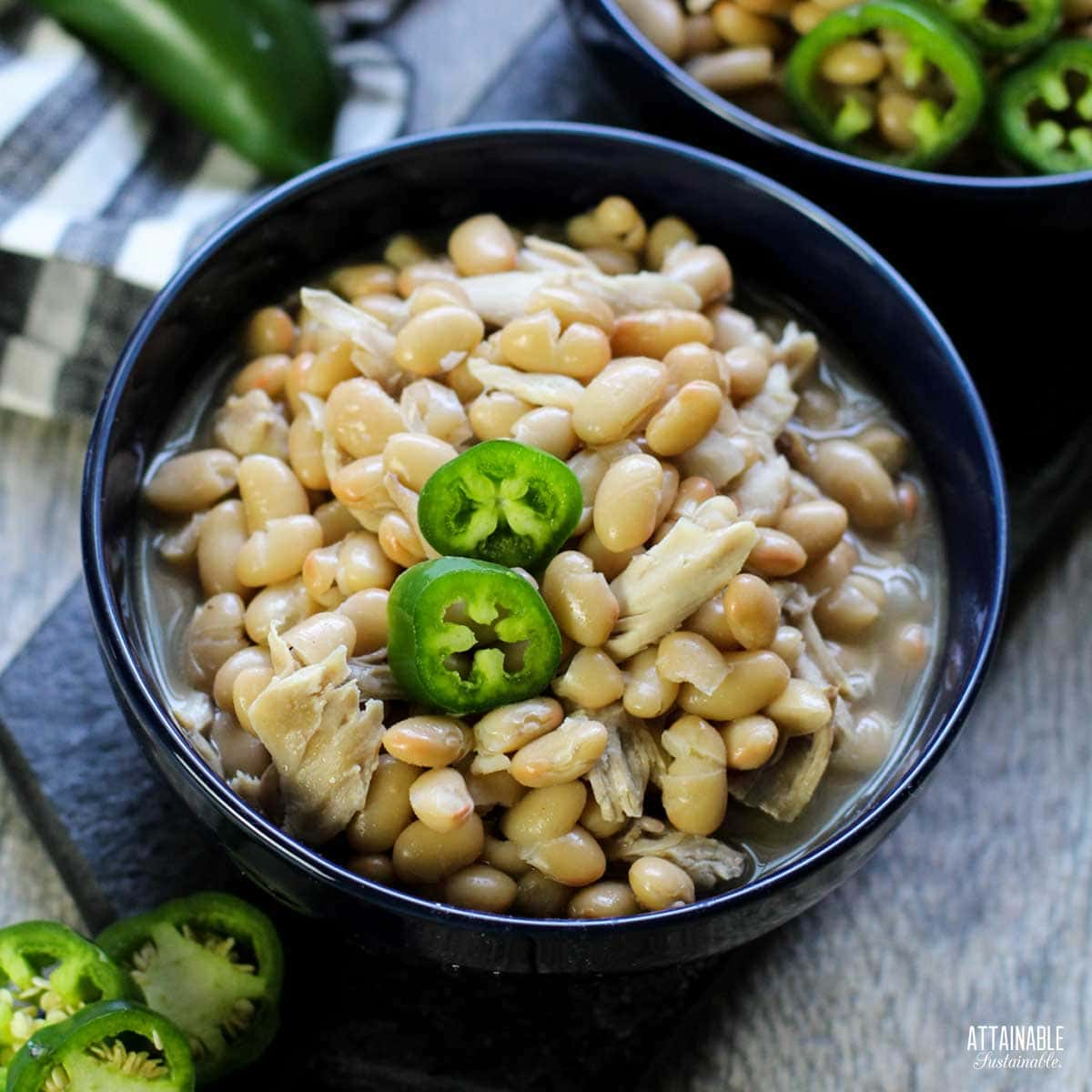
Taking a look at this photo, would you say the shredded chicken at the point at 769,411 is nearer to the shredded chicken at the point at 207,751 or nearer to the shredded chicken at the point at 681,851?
the shredded chicken at the point at 681,851

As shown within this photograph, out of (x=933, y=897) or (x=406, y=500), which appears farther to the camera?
(x=933, y=897)

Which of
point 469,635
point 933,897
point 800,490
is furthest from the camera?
point 933,897

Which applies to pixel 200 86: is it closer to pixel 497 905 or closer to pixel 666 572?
pixel 666 572

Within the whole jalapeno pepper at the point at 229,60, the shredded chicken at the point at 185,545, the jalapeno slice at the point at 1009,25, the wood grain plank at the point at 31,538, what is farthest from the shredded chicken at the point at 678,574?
the whole jalapeno pepper at the point at 229,60

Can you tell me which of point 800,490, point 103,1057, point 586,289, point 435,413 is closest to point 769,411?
point 800,490

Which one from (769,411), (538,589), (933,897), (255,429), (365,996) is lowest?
(933,897)

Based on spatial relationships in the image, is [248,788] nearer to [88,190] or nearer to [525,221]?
[525,221]

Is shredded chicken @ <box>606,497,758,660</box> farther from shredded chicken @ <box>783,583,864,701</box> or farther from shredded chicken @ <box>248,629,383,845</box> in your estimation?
shredded chicken @ <box>248,629,383,845</box>
